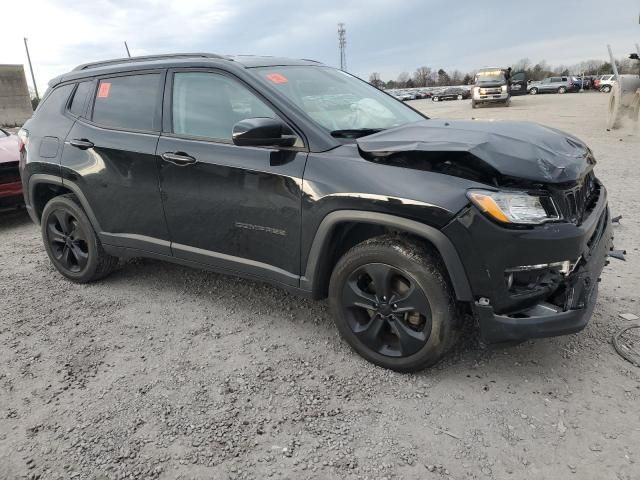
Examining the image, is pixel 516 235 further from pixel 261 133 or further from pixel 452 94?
pixel 452 94

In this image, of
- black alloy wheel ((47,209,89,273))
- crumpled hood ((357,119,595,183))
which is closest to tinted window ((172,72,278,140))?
crumpled hood ((357,119,595,183))

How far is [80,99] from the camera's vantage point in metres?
4.07

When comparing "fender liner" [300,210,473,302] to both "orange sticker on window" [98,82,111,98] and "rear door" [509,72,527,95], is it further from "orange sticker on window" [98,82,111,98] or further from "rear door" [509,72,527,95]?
"rear door" [509,72,527,95]

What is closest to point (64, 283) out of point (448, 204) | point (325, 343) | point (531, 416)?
point (325, 343)

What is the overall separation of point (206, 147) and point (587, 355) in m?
2.65

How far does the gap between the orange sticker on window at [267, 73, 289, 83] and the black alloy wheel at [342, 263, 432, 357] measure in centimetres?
135

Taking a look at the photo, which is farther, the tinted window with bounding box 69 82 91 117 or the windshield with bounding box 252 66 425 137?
the tinted window with bounding box 69 82 91 117

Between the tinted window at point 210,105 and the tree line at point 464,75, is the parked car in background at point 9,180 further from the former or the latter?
the tree line at point 464,75

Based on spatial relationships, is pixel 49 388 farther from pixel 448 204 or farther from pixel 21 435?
pixel 448 204

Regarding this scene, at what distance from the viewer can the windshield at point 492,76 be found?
29.3 metres

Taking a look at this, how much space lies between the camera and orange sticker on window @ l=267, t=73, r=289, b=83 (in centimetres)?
319

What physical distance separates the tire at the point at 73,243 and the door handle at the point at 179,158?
1.16 metres

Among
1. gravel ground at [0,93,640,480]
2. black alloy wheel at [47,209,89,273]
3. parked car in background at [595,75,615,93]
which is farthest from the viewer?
parked car in background at [595,75,615,93]

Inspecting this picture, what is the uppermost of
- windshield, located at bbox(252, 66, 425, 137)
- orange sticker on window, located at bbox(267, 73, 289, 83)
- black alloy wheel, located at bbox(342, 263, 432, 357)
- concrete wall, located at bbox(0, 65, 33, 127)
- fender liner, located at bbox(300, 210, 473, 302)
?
concrete wall, located at bbox(0, 65, 33, 127)
